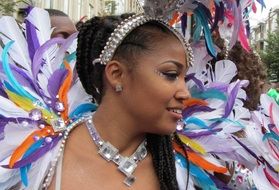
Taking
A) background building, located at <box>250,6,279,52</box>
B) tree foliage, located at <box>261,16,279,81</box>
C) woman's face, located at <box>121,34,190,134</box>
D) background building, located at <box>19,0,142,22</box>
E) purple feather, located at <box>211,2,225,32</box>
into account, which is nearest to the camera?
woman's face, located at <box>121,34,190,134</box>

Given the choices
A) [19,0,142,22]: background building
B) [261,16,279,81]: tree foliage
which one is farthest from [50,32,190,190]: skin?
[261,16,279,81]: tree foliage

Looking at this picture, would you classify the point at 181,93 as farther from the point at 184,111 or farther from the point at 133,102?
the point at 184,111

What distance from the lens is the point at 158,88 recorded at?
4.26 ft

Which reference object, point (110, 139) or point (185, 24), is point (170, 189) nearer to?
point (110, 139)

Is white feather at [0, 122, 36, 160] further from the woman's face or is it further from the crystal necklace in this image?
the woman's face

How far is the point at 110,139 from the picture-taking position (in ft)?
4.61

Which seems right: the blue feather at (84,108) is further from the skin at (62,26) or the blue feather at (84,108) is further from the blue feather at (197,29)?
the skin at (62,26)

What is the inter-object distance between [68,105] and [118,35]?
319mm

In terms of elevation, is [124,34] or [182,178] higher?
[124,34]

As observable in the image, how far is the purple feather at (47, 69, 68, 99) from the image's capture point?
1.54 m

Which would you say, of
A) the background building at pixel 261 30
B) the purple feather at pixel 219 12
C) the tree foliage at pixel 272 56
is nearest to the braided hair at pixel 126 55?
the purple feather at pixel 219 12

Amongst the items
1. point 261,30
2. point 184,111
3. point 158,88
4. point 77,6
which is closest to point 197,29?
point 184,111

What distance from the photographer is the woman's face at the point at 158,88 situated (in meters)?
1.30

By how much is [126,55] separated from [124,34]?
0.19 ft
